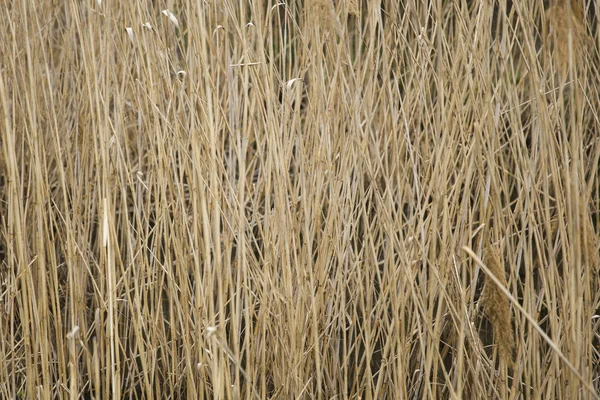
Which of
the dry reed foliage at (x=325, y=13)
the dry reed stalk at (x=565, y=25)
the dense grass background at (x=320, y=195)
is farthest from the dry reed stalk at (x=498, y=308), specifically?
the dry reed foliage at (x=325, y=13)

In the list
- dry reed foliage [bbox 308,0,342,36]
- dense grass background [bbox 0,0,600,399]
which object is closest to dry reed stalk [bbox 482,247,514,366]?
dense grass background [bbox 0,0,600,399]

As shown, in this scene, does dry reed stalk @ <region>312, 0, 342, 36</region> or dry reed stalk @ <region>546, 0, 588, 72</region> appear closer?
dry reed stalk @ <region>546, 0, 588, 72</region>

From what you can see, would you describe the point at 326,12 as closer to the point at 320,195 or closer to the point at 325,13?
the point at 325,13

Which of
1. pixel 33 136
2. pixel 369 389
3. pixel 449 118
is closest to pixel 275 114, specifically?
pixel 449 118

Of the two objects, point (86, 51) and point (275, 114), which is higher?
point (86, 51)

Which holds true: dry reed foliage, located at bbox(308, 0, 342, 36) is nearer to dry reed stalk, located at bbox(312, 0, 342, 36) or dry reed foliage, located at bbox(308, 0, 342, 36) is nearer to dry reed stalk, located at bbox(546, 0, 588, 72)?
dry reed stalk, located at bbox(312, 0, 342, 36)

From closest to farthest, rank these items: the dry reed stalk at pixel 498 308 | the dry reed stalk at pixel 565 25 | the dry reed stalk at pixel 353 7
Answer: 1. the dry reed stalk at pixel 565 25
2. the dry reed stalk at pixel 498 308
3. the dry reed stalk at pixel 353 7

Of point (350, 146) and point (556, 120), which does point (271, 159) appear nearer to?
point (350, 146)

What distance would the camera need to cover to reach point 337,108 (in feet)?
4.20

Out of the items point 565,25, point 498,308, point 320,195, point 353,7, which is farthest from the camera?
point 320,195

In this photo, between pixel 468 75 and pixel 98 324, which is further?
pixel 98 324

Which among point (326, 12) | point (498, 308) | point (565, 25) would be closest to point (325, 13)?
point (326, 12)

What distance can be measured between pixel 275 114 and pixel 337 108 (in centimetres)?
16

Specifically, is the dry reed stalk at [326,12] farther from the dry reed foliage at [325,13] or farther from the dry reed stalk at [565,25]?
the dry reed stalk at [565,25]
